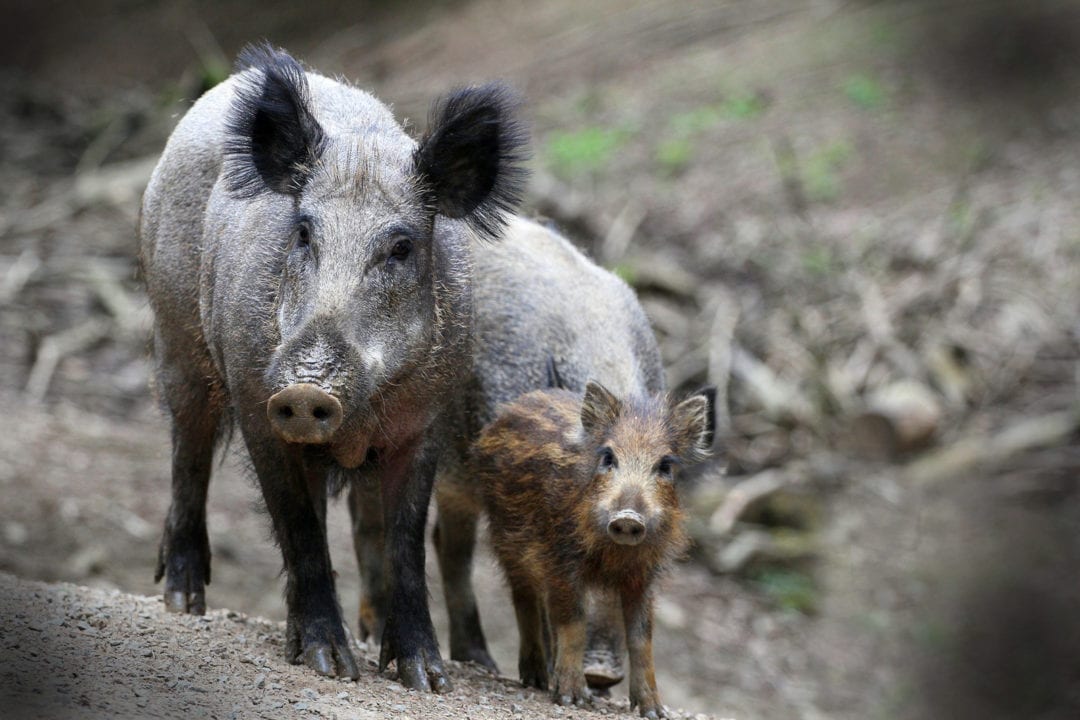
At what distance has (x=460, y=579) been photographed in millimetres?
7500

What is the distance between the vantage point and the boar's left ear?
6086mm

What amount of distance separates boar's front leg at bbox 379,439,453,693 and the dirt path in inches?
4.8

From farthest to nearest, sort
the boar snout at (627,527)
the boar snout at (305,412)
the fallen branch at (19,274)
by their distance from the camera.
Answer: the fallen branch at (19,274), the boar snout at (627,527), the boar snout at (305,412)

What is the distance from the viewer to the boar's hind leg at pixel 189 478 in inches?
255

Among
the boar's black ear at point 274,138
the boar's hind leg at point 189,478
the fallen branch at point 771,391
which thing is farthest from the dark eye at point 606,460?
the fallen branch at point 771,391

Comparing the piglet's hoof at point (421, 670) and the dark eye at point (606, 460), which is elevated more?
the dark eye at point (606, 460)

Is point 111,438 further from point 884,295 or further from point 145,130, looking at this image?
point 884,295

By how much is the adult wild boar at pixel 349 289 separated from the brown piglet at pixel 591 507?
1.72 ft

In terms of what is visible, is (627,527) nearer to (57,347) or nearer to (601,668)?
(601,668)

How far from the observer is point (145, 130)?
1491 centimetres

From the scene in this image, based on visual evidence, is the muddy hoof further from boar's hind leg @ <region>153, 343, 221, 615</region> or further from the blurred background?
boar's hind leg @ <region>153, 343, 221, 615</region>

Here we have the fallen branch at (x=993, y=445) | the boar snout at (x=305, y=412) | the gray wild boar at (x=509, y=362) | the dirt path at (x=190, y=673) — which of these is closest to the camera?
the dirt path at (x=190, y=673)

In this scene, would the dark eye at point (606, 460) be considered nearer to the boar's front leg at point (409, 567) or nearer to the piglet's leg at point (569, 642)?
the piglet's leg at point (569, 642)

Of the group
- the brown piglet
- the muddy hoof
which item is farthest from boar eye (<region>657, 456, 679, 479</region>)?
the muddy hoof
